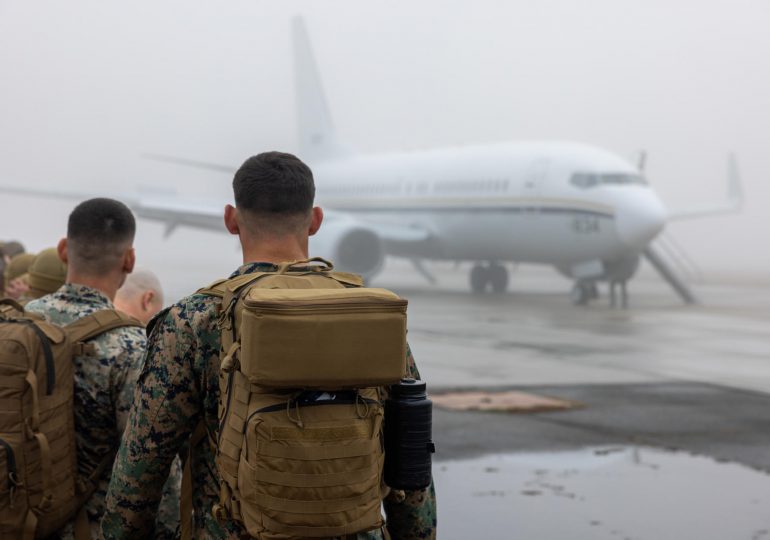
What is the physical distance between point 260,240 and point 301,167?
20 cm

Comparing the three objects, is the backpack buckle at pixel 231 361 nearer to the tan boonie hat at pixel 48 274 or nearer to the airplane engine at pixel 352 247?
the tan boonie hat at pixel 48 274

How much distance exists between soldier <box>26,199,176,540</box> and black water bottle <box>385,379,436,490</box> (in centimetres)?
71

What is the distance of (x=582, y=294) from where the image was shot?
2097 centimetres

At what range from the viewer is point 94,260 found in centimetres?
304

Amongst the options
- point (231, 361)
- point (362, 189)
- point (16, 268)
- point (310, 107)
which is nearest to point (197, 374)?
point (231, 361)

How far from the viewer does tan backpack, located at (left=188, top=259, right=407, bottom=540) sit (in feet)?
6.55

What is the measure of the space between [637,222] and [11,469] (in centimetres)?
1765

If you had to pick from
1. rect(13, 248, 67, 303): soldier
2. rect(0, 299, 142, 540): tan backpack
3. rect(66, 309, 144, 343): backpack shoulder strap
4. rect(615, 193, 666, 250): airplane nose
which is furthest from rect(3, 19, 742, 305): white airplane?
rect(0, 299, 142, 540): tan backpack

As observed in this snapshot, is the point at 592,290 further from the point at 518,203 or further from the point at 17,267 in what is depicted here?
the point at 17,267

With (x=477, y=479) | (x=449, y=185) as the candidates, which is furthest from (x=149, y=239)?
(x=477, y=479)

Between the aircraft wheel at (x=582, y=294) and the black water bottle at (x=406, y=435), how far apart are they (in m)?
18.9

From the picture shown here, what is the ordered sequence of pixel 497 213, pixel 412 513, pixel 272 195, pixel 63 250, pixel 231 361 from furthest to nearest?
1. pixel 497 213
2. pixel 63 250
3. pixel 412 513
4. pixel 272 195
5. pixel 231 361

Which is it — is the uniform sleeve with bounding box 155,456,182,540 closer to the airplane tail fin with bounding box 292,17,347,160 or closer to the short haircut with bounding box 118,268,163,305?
the short haircut with bounding box 118,268,163,305

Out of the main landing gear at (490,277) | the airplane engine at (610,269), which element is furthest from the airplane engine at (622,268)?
the main landing gear at (490,277)
